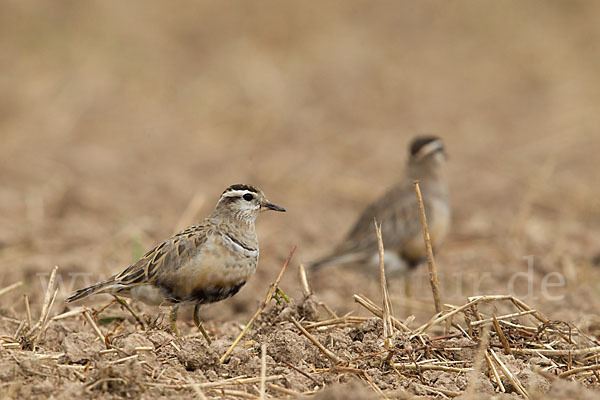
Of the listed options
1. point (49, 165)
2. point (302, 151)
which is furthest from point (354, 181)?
point (49, 165)

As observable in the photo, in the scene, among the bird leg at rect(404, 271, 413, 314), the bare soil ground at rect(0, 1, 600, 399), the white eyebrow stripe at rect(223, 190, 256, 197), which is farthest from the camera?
the bird leg at rect(404, 271, 413, 314)

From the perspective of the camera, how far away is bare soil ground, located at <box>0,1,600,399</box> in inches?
184

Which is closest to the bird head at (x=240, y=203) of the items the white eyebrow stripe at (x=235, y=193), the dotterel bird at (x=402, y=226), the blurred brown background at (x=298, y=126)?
the white eyebrow stripe at (x=235, y=193)

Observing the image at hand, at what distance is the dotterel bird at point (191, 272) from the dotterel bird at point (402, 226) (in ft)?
10.1

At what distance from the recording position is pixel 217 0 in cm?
1873

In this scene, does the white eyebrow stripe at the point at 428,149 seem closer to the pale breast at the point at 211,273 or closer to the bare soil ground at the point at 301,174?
the bare soil ground at the point at 301,174

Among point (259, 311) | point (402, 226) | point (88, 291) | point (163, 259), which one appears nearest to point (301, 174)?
point (402, 226)

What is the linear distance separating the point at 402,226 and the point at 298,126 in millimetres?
5540

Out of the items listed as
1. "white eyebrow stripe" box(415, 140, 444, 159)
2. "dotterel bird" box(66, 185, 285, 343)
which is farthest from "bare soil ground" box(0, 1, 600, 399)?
"white eyebrow stripe" box(415, 140, 444, 159)

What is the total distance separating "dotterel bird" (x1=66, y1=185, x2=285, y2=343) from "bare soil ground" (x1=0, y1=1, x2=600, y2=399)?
0.27 m

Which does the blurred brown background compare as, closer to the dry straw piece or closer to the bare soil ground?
the bare soil ground

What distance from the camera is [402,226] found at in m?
8.68

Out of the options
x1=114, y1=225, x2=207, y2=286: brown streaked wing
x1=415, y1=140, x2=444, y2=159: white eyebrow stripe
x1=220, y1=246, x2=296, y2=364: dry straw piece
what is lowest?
x1=220, y1=246, x2=296, y2=364: dry straw piece

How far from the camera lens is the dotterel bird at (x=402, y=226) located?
8.55 meters
